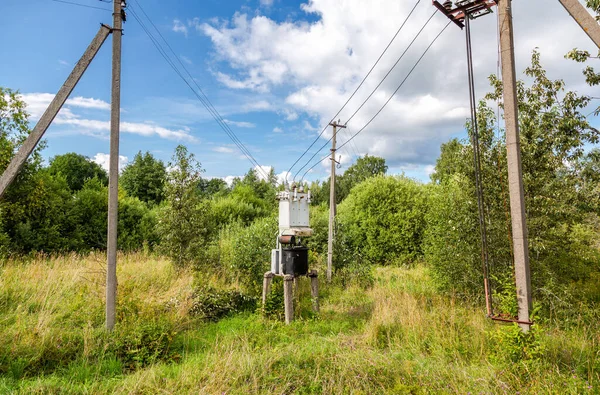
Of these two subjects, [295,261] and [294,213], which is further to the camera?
[294,213]

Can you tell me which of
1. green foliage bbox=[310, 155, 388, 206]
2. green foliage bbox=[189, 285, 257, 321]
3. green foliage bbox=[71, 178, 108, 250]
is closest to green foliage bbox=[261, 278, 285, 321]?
green foliage bbox=[189, 285, 257, 321]

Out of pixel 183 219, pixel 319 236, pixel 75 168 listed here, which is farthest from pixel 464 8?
pixel 75 168

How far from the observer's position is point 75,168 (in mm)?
31078

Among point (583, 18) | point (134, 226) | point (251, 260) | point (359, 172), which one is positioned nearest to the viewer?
point (583, 18)

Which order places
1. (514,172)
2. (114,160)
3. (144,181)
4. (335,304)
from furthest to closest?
(144,181)
(335,304)
(114,160)
(514,172)

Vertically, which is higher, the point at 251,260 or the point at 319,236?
the point at 319,236

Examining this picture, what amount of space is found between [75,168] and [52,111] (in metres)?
30.9

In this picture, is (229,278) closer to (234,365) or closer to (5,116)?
(234,365)

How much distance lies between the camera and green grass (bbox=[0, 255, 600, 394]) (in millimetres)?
3822

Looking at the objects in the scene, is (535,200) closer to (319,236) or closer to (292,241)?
(292,241)

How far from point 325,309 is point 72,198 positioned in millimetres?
11960

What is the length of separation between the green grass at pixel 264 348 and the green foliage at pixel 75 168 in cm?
2624

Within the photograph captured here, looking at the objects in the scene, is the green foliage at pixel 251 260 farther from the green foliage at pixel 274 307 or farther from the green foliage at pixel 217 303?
the green foliage at pixel 274 307

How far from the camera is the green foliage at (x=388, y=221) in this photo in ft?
44.9
